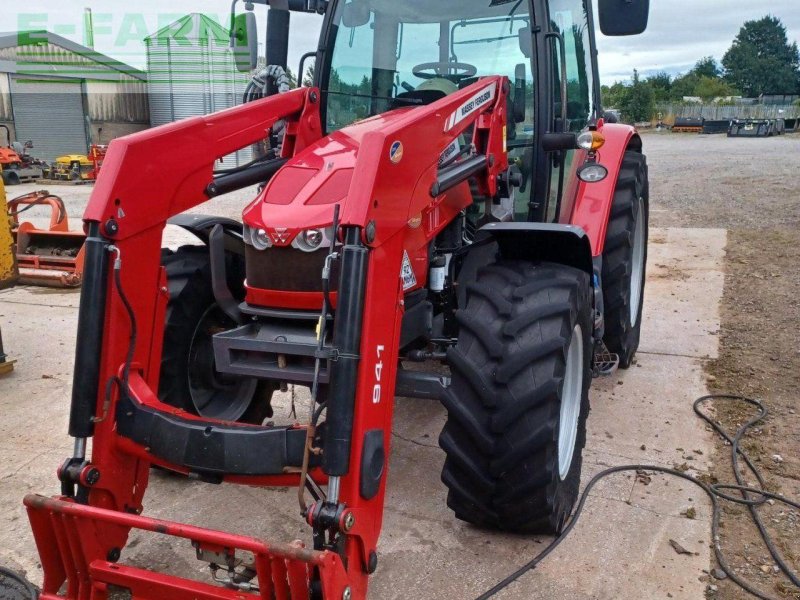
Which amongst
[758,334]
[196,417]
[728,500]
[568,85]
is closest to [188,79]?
[758,334]

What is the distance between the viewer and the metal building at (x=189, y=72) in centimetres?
2266

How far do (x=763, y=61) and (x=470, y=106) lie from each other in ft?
312

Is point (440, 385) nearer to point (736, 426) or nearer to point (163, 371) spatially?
point (163, 371)

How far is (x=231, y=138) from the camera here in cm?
314

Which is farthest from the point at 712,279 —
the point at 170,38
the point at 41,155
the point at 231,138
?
the point at 41,155

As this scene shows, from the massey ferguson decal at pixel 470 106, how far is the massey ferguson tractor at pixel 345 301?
0.04 ft

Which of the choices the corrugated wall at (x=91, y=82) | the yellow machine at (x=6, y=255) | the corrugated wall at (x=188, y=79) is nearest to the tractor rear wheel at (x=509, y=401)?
the yellow machine at (x=6, y=255)

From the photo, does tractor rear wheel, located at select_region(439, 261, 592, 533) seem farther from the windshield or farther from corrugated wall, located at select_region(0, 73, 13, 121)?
corrugated wall, located at select_region(0, 73, 13, 121)

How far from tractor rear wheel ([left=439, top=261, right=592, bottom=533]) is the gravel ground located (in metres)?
0.76

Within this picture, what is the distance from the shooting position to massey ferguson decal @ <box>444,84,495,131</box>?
9.67ft

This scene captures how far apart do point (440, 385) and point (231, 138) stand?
1.35 meters

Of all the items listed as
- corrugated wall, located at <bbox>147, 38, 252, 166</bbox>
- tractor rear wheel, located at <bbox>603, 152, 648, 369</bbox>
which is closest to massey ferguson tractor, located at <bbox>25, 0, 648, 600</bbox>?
tractor rear wheel, located at <bbox>603, 152, 648, 369</bbox>

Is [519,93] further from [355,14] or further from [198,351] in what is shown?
[198,351]

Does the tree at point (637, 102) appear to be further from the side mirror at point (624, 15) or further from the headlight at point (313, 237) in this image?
the headlight at point (313, 237)
